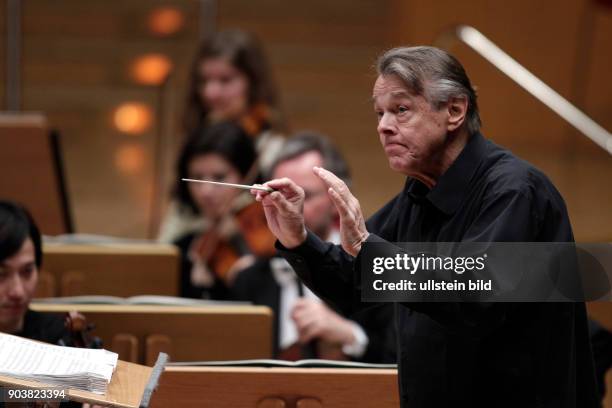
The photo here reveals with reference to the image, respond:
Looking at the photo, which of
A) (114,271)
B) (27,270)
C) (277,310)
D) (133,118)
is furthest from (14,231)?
(133,118)

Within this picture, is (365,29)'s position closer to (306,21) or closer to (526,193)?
(306,21)

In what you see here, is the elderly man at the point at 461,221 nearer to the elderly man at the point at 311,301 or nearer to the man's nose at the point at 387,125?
the man's nose at the point at 387,125

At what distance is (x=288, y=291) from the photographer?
3.72 metres

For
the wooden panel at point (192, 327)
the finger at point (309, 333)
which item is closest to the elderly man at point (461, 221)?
the wooden panel at point (192, 327)

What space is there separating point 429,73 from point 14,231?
49.4 inches

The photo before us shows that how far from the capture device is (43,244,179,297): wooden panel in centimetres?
348

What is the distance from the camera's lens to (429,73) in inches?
80.8

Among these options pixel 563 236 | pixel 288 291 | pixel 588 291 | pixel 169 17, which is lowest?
pixel 288 291

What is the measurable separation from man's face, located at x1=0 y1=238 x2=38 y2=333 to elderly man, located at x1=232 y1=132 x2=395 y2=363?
91cm

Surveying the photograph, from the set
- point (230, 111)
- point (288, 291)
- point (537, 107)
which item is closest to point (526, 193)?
point (288, 291)

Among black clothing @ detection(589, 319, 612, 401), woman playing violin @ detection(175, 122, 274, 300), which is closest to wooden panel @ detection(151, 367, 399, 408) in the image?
black clothing @ detection(589, 319, 612, 401)

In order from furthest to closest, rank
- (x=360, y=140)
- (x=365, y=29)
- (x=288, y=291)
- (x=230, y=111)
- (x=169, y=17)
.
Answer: (x=365, y=29), (x=360, y=140), (x=169, y=17), (x=230, y=111), (x=288, y=291)

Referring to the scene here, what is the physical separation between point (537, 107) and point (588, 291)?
4650mm

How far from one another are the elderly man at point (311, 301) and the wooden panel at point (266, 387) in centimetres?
84
